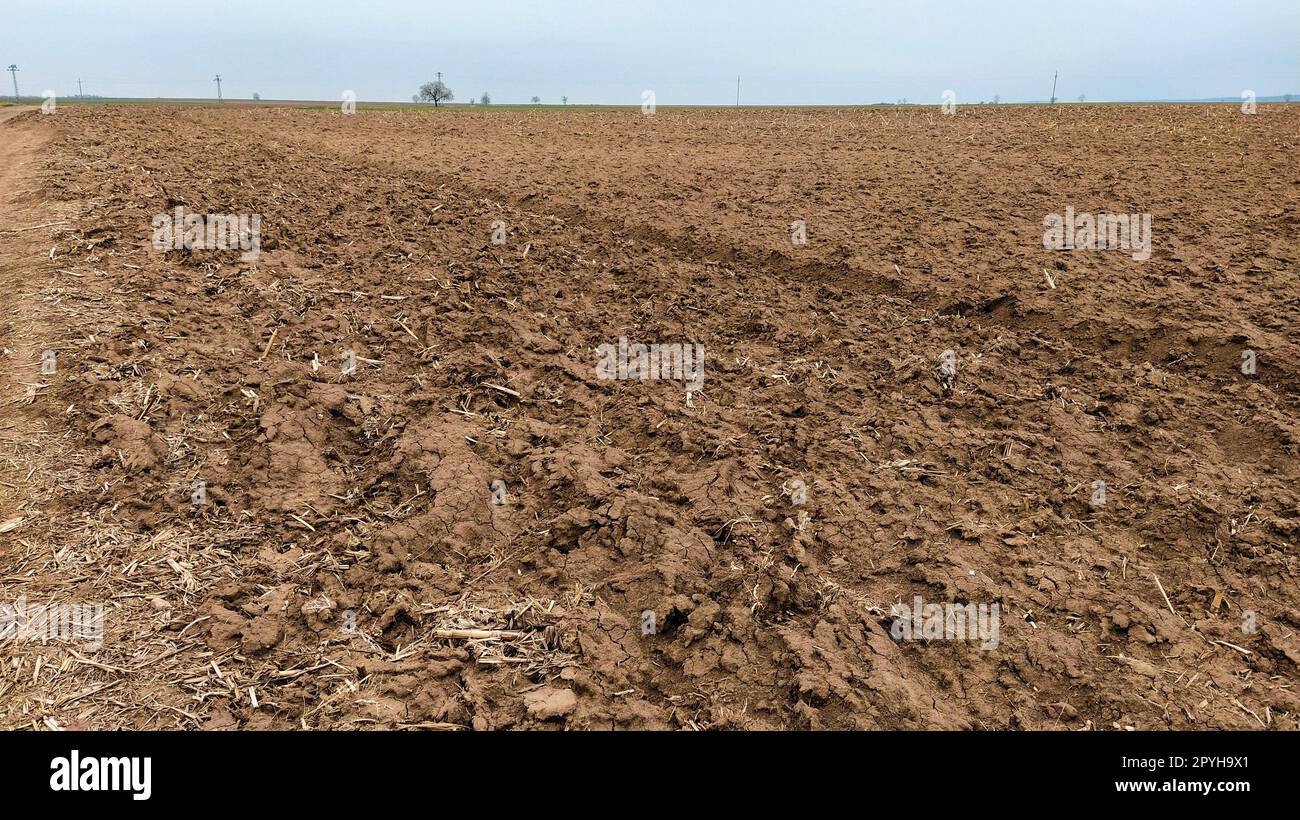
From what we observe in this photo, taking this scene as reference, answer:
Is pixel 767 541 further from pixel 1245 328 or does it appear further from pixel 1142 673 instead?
pixel 1245 328

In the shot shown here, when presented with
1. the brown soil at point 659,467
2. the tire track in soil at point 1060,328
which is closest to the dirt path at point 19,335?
the brown soil at point 659,467

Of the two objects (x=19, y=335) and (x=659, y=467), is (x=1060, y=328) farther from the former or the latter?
(x=19, y=335)

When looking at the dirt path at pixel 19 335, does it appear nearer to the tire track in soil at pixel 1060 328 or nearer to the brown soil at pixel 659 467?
the brown soil at pixel 659 467

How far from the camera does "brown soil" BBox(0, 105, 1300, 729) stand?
2.81 meters

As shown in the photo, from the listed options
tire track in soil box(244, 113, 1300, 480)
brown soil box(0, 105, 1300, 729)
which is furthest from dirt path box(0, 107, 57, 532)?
tire track in soil box(244, 113, 1300, 480)

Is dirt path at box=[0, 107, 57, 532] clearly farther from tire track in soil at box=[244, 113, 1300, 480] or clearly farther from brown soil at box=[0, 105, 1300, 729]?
tire track in soil at box=[244, 113, 1300, 480]

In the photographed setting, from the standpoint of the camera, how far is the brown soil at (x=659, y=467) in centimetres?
281

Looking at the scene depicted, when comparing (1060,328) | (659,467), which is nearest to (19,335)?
(659,467)

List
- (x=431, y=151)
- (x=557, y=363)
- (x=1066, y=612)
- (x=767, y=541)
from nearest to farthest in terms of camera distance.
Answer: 1. (x=1066, y=612)
2. (x=767, y=541)
3. (x=557, y=363)
4. (x=431, y=151)

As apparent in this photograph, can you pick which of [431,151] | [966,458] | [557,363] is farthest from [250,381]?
[431,151]

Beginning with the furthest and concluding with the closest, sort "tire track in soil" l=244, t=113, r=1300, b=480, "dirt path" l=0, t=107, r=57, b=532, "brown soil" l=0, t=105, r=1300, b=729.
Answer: "tire track in soil" l=244, t=113, r=1300, b=480, "dirt path" l=0, t=107, r=57, b=532, "brown soil" l=0, t=105, r=1300, b=729

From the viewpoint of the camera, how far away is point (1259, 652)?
297 cm

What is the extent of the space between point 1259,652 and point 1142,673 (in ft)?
2.07

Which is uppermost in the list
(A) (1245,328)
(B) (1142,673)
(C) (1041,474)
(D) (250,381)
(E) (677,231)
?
(E) (677,231)
